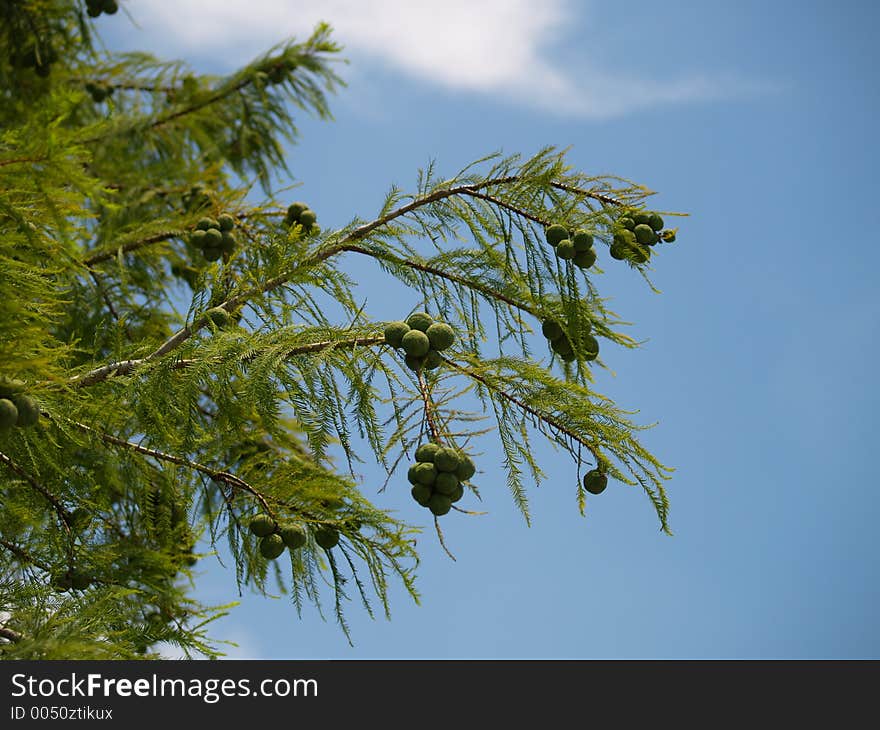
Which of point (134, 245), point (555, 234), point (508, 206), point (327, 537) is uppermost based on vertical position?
point (134, 245)

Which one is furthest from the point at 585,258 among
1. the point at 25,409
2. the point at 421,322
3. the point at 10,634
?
the point at 10,634

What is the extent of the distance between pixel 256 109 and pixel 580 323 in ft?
14.1

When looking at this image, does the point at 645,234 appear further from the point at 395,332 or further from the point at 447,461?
the point at 447,461

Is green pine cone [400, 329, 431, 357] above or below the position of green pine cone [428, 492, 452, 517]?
above

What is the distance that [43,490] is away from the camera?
125 inches

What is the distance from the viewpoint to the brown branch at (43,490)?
3.04 metres

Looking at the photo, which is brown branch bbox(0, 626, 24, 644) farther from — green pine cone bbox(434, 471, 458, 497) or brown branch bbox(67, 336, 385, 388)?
green pine cone bbox(434, 471, 458, 497)

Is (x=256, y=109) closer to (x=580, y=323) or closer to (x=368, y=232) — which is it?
(x=368, y=232)

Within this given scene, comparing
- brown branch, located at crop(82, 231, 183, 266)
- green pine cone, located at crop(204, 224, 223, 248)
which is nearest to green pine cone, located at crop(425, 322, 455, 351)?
green pine cone, located at crop(204, 224, 223, 248)

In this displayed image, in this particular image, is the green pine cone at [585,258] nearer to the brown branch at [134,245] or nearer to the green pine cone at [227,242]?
the green pine cone at [227,242]

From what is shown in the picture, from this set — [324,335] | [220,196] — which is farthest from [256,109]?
[324,335]

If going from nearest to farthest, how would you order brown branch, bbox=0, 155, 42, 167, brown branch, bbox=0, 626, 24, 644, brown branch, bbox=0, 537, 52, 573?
1. brown branch, bbox=0, 155, 42, 167
2. brown branch, bbox=0, 626, 24, 644
3. brown branch, bbox=0, 537, 52, 573

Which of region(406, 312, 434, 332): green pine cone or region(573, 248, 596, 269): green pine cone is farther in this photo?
region(573, 248, 596, 269): green pine cone

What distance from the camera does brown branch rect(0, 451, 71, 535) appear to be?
9.98ft
